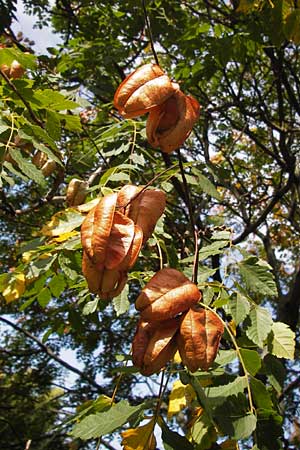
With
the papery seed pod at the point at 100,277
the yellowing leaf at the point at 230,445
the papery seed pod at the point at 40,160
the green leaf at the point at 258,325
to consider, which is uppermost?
the papery seed pod at the point at 40,160

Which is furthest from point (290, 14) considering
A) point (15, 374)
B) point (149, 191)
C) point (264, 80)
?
point (15, 374)

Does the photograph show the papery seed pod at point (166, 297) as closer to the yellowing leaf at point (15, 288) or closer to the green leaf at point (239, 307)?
the green leaf at point (239, 307)

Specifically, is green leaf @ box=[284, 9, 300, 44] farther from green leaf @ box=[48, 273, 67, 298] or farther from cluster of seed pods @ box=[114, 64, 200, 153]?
green leaf @ box=[48, 273, 67, 298]

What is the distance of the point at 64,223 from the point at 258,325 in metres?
0.77

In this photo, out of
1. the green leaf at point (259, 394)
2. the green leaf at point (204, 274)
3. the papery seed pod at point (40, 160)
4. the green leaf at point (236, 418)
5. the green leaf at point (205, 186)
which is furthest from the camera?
the papery seed pod at point (40, 160)

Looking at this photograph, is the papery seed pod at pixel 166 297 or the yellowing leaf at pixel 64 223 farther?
the yellowing leaf at pixel 64 223

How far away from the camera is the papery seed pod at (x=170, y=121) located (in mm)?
1513

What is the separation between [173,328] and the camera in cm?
134

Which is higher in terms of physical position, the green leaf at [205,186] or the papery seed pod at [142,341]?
the green leaf at [205,186]

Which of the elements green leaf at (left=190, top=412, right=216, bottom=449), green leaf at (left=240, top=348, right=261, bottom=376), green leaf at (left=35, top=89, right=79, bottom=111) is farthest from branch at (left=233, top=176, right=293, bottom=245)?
green leaf at (left=190, top=412, right=216, bottom=449)

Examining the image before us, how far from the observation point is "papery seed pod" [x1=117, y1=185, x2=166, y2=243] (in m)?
1.47

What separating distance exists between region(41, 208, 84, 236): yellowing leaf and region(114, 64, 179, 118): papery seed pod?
0.51 meters

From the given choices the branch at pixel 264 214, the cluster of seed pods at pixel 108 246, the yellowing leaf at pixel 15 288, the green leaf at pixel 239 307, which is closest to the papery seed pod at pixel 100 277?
the cluster of seed pods at pixel 108 246

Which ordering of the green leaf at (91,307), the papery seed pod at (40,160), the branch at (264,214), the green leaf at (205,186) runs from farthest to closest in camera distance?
the branch at (264,214), the papery seed pod at (40,160), the green leaf at (91,307), the green leaf at (205,186)
